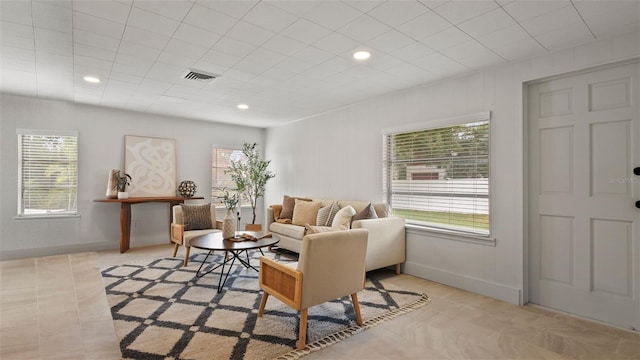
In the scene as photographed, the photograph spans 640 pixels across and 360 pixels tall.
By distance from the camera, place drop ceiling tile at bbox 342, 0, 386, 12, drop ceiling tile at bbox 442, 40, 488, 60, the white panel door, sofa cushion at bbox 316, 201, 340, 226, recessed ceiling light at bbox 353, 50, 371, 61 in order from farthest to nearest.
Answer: sofa cushion at bbox 316, 201, 340, 226 → recessed ceiling light at bbox 353, 50, 371, 61 → drop ceiling tile at bbox 442, 40, 488, 60 → the white panel door → drop ceiling tile at bbox 342, 0, 386, 12

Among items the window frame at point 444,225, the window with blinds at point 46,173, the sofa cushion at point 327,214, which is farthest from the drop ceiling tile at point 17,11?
the sofa cushion at point 327,214

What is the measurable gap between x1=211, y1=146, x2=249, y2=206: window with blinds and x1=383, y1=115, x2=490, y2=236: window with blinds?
12.0 feet

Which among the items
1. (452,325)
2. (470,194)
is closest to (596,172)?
(470,194)

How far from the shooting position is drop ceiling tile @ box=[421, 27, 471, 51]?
2.61 m

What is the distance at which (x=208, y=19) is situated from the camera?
2422 millimetres

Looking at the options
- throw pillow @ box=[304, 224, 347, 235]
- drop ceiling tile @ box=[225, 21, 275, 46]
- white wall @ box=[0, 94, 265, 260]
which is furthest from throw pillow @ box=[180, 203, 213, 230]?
drop ceiling tile @ box=[225, 21, 275, 46]

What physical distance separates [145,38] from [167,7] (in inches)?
25.5

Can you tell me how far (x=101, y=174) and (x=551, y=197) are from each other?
6.30 m

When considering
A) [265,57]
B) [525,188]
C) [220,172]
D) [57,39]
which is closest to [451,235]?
[525,188]

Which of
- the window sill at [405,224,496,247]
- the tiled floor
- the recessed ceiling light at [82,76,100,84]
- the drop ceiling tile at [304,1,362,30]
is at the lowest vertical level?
the tiled floor

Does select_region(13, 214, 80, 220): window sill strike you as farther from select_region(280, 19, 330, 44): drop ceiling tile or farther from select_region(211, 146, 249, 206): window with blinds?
Answer: select_region(211, 146, 249, 206): window with blinds

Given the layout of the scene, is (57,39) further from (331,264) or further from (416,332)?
(416,332)

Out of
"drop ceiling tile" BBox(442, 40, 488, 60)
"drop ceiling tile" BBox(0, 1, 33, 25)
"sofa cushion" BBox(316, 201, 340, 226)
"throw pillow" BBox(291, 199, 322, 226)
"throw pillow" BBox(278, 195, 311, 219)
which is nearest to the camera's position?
"drop ceiling tile" BBox(0, 1, 33, 25)

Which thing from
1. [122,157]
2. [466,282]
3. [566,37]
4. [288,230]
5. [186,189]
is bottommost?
[466,282]
